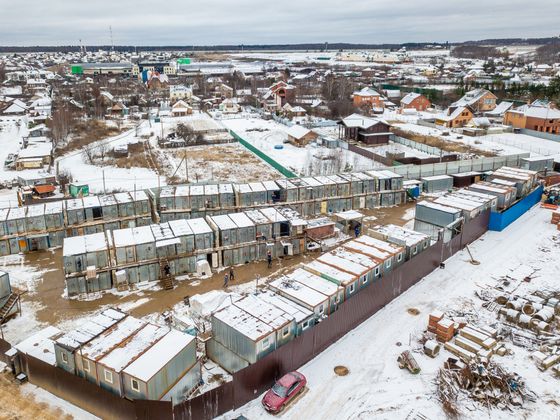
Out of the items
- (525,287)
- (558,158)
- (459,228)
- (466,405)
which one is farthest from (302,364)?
(558,158)

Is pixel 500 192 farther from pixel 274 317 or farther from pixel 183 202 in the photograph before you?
pixel 274 317

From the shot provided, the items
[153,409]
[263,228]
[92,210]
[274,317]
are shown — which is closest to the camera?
[153,409]

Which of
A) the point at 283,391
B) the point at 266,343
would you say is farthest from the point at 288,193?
the point at 283,391

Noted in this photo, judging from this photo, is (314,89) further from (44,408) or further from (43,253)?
(44,408)

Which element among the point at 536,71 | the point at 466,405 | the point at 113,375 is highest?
the point at 536,71

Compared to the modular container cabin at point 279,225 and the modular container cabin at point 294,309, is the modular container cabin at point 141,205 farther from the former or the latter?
the modular container cabin at point 294,309

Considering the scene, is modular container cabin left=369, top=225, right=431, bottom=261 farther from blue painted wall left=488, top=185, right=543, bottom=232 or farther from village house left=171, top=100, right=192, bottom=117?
village house left=171, top=100, right=192, bottom=117
